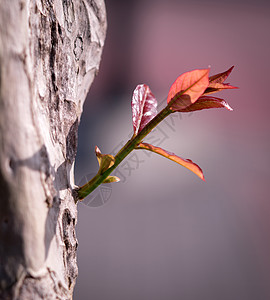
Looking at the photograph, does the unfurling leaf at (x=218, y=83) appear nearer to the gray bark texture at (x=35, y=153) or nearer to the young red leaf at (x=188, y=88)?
the young red leaf at (x=188, y=88)

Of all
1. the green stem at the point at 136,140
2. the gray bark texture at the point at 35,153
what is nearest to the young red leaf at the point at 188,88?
the green stem at the point at 136,140

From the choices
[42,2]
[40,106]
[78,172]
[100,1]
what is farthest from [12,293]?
[78,172]

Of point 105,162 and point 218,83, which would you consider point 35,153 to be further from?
point 218,83

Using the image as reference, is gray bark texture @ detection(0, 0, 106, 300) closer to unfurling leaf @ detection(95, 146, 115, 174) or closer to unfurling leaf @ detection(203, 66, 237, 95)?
unfurling leaf @ detection(95, 146, 115, 174)

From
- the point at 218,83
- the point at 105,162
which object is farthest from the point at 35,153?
the point at 218,83

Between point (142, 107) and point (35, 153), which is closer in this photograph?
point (35, 153)

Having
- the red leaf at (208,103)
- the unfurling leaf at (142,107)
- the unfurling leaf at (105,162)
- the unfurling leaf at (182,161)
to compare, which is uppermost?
the red leaf at (208,103)
